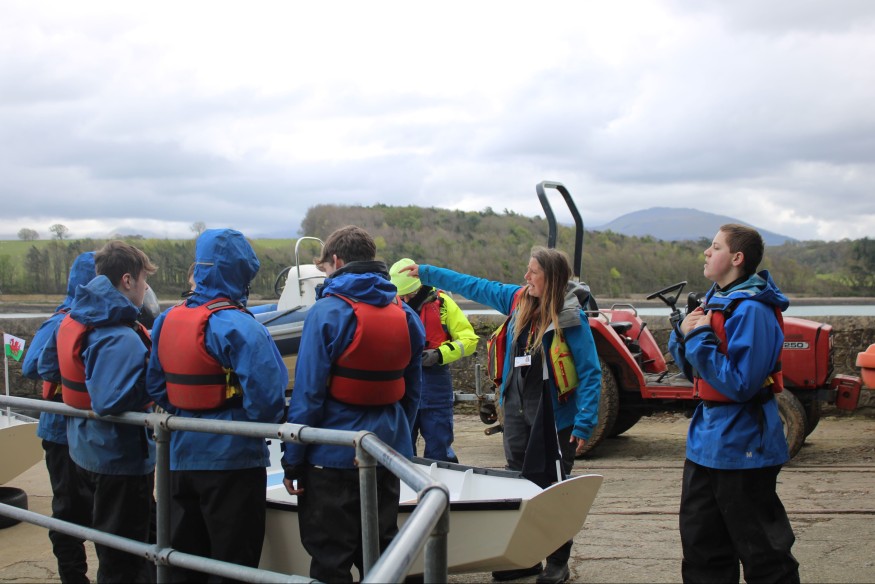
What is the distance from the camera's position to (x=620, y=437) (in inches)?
311

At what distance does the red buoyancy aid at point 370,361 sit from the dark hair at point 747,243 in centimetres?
126

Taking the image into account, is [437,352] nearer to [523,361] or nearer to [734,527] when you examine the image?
[523,361]

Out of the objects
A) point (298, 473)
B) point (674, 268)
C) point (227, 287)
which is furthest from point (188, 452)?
point (674, 268)

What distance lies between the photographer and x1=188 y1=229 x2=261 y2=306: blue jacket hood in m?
3.09

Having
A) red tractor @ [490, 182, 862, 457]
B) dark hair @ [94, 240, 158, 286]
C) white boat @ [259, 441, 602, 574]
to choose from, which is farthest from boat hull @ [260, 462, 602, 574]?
red tractor @ [490, 182, 862, 457]

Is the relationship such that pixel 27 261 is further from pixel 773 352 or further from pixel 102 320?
pixel 773 352

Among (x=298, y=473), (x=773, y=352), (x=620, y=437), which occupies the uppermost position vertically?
(x=773, y=352)

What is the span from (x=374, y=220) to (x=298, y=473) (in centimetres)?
1323

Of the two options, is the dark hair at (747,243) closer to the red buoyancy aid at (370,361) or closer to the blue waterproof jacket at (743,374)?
the blue waterproof jacket at (743,374)

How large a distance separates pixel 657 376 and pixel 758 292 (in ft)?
14.1

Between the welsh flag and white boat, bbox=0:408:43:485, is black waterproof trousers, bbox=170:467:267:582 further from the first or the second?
the welsh flag

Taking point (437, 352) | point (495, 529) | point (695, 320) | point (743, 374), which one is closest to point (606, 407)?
point (437, 352)

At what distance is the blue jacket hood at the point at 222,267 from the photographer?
3.09 meters

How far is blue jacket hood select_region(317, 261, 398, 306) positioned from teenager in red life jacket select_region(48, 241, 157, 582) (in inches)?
33.7
